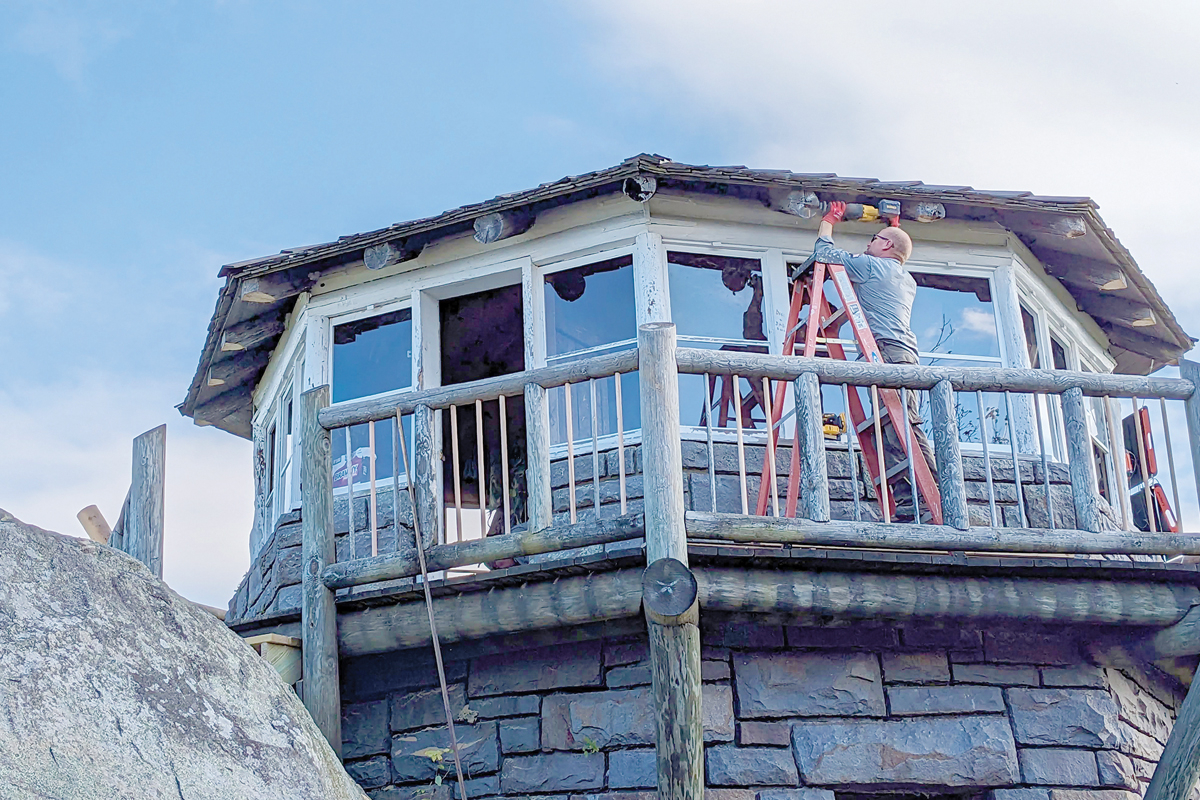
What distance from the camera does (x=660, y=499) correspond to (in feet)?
21.0

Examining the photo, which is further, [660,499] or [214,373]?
[214,373]

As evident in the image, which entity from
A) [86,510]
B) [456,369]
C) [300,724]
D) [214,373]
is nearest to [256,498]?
[214,373]

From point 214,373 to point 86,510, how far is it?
3.31m

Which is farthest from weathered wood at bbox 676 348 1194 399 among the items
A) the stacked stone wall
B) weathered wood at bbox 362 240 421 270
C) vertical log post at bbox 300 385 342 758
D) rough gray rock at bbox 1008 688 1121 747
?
weathered wood at bbox 362 240 421 270

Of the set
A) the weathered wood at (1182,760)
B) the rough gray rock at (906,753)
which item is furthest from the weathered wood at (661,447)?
the weathered wood at (1182,760)

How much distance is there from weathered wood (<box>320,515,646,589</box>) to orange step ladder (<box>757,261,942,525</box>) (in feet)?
3.04

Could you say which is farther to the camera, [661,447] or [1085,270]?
[1085,270]

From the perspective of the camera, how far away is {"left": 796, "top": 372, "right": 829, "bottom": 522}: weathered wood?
21.5 feet

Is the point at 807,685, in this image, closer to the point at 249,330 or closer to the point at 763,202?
the point at 763,202

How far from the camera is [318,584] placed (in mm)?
7043

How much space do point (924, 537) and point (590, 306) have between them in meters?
2.97

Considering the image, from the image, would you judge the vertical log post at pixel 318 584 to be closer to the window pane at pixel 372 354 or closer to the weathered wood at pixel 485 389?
the weathered wood at pixel 485 389

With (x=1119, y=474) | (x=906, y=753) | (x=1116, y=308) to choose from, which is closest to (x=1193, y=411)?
(x=1119, y=474)

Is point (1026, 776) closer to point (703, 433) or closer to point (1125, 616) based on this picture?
point (1125, 616)
